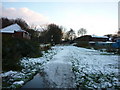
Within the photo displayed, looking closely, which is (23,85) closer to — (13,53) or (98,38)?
(13,53)

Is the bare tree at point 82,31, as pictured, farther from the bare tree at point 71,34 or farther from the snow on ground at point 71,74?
the snow on ground at point 71,74

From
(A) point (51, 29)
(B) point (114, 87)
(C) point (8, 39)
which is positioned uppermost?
→ (A) point (51, 29)

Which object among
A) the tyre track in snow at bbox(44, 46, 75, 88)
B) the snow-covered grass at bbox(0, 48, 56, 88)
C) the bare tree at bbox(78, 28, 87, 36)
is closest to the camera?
the snow-covered grass at bbox(0, 48, 56, 88)

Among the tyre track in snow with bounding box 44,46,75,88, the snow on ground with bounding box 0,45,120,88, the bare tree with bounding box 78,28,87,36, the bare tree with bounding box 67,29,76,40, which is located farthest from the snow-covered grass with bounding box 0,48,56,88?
the bare tree with bounding box 78,28,87,36

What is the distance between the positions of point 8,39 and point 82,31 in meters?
72.0

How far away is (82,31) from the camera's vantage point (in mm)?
76250

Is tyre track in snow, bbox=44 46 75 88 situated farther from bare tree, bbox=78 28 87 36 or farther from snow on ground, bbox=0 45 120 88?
bare tree, bbox=78 28 87 36

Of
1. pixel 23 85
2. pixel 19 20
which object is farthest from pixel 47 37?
pixel 23 85

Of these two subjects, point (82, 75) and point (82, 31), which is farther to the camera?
point (82, 31)

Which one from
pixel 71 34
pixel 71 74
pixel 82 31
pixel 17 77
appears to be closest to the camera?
pixel 17 77

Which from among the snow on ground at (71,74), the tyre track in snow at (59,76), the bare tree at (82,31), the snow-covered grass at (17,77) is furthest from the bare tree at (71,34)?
the snow-covered grass at (17,77)

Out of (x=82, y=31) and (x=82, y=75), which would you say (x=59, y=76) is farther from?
(x=82, y=31)

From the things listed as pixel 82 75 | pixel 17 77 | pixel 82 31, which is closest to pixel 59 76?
pixel 82 75

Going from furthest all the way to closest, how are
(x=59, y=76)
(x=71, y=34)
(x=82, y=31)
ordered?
(x=82, y=31) < (x=71, y=34) < (x=59, y=76)
